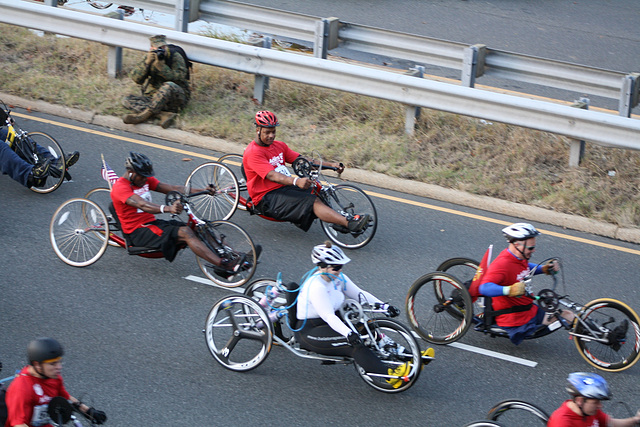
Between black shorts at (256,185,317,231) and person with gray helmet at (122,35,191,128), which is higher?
person with gray helmet at (122,35,191,128)

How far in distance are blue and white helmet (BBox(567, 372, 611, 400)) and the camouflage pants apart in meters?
8.17

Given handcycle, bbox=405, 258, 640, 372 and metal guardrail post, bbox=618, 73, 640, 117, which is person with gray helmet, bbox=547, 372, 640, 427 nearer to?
handcycle, bbox=405, 258, 640, 372

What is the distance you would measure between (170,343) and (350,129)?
5.31m

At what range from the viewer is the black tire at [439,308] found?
6992 mm

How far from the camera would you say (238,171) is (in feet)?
34.0

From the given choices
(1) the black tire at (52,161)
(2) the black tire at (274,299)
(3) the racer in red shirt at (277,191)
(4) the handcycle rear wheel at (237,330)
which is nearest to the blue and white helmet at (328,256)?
(2) the black tire at (274,299)

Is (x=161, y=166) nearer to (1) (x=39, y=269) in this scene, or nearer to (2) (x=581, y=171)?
(1) (x=39, y=269)

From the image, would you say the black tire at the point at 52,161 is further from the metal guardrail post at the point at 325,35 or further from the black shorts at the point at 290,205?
the metal guardrail post at the point at 325,35

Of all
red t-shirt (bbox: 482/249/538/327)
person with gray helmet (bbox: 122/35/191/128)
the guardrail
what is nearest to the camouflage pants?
person with gray helmet (bbox: 122/35/191/128)

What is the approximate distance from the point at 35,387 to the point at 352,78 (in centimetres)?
731

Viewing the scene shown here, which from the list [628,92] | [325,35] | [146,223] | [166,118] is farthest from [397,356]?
[325,35]

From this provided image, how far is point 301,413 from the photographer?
6086 millimetres

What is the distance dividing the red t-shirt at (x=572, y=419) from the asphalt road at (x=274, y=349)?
1.26 m

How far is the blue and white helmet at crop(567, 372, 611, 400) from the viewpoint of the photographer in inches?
188
